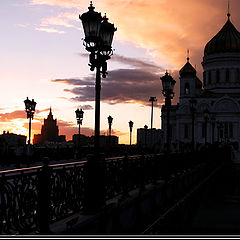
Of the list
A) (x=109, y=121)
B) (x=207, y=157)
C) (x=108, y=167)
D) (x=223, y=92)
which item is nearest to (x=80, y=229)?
(x=108, y=167)

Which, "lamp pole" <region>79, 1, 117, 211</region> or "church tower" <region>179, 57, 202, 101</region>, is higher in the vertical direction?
"church tower" <region>179, 57, 202, 101</region>

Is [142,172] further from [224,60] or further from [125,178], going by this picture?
[224,60]

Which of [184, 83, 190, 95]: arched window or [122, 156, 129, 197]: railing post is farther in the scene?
[184, 83, 190, 95]: arched window

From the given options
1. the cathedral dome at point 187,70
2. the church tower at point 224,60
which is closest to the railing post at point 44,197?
the church tower at point 224,60

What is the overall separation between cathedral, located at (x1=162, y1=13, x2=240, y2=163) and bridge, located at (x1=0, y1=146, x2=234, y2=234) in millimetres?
61407

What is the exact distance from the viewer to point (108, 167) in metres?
10.2

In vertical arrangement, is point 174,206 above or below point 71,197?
below

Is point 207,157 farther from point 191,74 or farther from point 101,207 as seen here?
point 191,74

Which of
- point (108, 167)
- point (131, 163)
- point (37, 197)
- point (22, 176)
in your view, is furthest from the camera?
point (131, 163)

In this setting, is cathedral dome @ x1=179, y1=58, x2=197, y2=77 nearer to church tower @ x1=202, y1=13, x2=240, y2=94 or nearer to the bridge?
church tower @ x1=202, y1=13, x2=240, y2=94

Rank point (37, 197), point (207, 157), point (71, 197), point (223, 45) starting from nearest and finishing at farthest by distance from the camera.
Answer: point (37, 197), point (71, 197), point (207, 157), point (223, 45)

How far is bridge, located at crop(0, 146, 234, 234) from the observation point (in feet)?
20.8

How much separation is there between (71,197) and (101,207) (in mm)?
1071

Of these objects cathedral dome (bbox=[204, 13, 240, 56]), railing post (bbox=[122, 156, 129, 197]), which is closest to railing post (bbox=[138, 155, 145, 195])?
railing post (bbox=[122, 156, 129, 197])
